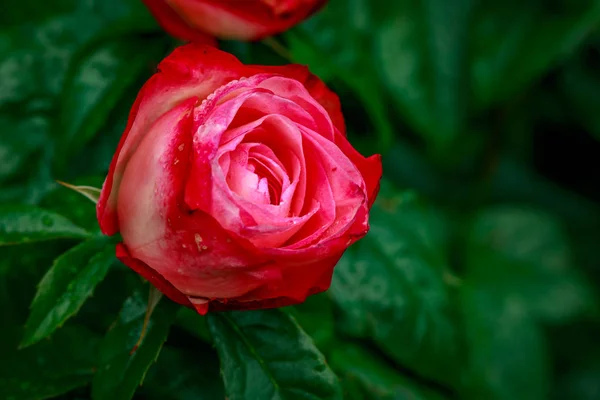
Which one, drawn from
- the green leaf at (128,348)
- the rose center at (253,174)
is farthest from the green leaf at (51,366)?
the rose center at (253,174)

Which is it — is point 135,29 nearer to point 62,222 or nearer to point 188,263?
point 62,222

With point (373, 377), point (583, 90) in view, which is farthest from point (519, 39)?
point (373, 377)

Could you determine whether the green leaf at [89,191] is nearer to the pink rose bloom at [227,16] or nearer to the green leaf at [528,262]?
the pink rose bloom at [227,16]

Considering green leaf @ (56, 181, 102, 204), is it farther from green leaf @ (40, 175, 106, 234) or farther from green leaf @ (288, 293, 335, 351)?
green leaf @ (288, 293, 335, 351)

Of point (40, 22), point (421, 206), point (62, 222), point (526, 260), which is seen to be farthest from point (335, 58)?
point (526, 260)

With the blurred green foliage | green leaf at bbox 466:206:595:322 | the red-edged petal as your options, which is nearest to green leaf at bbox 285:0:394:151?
the blurred green foliage

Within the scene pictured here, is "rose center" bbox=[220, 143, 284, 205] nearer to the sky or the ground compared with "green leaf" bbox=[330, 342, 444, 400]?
nearer to the sky
